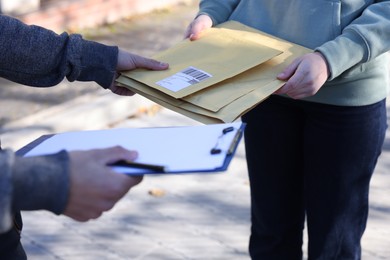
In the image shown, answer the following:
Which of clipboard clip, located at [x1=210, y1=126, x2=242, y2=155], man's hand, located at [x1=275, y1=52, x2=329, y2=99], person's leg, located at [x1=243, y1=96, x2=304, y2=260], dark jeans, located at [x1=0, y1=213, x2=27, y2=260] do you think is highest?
clipboard clip, located at [x1=210, y1=126, x2=242, y2=155]

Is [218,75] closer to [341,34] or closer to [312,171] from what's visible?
[341,34]

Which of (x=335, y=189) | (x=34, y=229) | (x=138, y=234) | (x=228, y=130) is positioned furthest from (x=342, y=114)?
(x=34, y=229)

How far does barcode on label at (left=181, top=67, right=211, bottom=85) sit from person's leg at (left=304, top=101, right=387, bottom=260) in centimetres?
47

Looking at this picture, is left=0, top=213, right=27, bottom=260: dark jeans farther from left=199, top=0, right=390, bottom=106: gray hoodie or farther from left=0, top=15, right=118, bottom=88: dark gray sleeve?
left=199, top=0, right=390, bottom=106: gray hoodie

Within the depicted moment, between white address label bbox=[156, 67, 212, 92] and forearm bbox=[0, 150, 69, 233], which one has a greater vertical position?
forearm bbox=[0, 150, 69, 233]

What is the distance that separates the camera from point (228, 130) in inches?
81.8

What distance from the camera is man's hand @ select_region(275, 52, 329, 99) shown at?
8.28 ft

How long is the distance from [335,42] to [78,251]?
78.3 inches

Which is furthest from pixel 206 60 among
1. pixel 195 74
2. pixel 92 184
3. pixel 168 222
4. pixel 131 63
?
pixel 168 222

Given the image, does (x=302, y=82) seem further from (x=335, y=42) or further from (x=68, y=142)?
(x=68, y=142)

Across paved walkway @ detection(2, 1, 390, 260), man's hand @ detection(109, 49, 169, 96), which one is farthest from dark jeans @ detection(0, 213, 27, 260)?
paved walkway @ detection(2, 1, 390, 260)

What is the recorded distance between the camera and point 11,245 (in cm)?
222

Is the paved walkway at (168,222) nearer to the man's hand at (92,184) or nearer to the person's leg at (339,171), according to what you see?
the person's leg at (339,171)

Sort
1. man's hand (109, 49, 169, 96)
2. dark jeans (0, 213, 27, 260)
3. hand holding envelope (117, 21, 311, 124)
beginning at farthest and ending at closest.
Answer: man's hand (109, 49, 169, 96) → hand holding envelope (117, 21, 311, 124) → dark jeans (0, 213, 27, 260)
